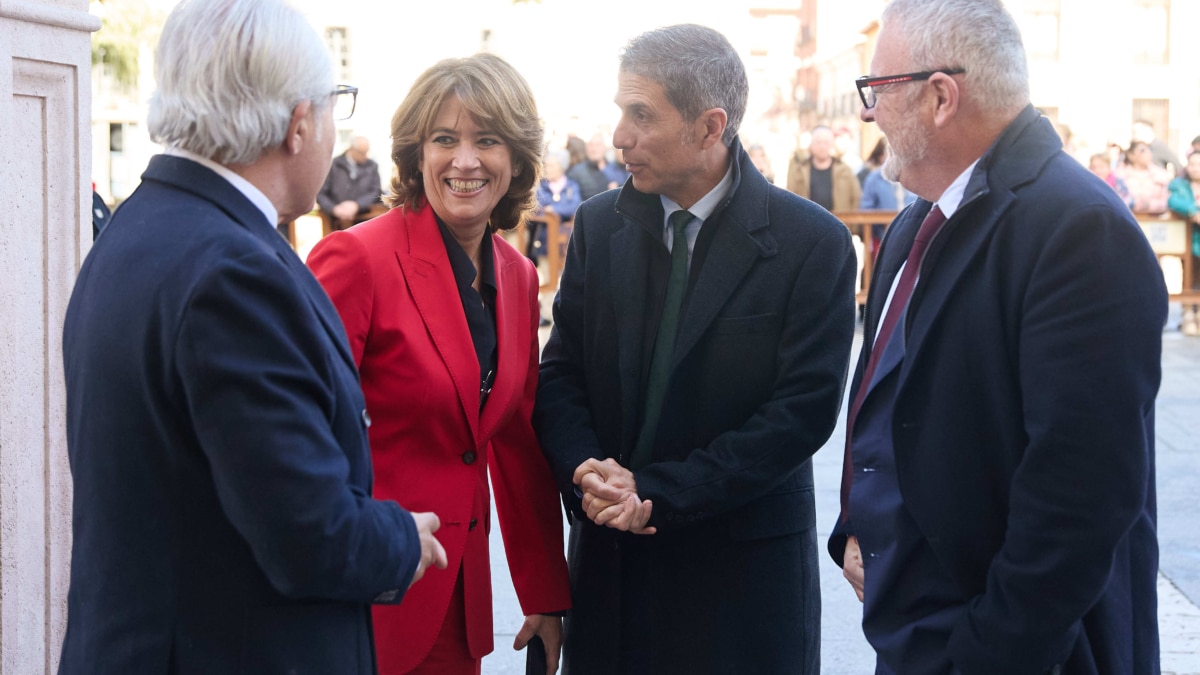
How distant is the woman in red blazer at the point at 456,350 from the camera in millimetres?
2707

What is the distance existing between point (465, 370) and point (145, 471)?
1017 millimetres

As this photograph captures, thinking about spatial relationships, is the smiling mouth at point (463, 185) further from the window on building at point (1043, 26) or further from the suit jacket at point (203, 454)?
the window on building at point (1043, 26)

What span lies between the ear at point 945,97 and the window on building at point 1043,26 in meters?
36.5

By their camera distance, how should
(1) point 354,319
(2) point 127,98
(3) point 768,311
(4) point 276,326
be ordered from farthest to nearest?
(2) point 127,98 < (3) point 768,311 < (1) point 354,319 < (4) point 276,326

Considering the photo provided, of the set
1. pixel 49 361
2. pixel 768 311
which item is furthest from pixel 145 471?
pixel 768 311

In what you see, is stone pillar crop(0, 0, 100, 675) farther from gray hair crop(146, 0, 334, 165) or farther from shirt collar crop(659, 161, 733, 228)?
shirt collar crop(659, 161, 733, 228)

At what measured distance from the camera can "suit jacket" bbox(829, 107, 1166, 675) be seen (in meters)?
2.03

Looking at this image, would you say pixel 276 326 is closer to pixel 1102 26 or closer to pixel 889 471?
pixel 889 471

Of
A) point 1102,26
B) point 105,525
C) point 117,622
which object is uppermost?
point 1102,26

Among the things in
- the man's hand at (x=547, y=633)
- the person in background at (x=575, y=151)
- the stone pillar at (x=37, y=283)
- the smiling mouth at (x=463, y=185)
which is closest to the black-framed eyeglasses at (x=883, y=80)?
the smiling mouth at (x=463, y=185)

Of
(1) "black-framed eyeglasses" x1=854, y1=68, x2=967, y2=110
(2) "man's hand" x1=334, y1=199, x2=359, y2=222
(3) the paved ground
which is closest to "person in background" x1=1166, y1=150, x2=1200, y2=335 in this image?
(3) the paved ground

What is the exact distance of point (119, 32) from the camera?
96.8 feet

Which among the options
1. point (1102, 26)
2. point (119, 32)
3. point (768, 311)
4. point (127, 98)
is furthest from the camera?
point (1102, 26)

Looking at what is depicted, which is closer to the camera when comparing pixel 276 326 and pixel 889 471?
pixel 276 326
